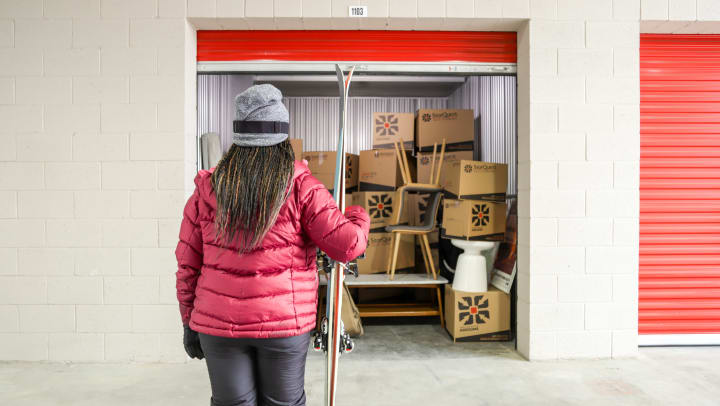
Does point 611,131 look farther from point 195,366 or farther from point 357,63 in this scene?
point 195,366

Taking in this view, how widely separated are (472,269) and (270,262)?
283 centimetres

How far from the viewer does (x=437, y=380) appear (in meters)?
2.97

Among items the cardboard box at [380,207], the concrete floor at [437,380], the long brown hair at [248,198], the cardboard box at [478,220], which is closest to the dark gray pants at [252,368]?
the long brown hair at [248,198]

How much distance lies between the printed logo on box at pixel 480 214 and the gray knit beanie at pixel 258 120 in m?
2.76

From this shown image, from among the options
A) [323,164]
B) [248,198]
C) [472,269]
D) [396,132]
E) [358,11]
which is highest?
[358,11]

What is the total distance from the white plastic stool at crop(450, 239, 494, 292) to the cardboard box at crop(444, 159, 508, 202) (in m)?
0.39

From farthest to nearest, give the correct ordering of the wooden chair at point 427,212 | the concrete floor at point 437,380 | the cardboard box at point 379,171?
the cardboard box at point 379,171
the wooden chair at point 427,212
the concrete floor at point 437,380

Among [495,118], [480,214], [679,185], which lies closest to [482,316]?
[480,214]

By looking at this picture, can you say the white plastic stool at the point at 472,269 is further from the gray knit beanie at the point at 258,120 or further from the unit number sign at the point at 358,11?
the gray knit beanie at the point at 258,120

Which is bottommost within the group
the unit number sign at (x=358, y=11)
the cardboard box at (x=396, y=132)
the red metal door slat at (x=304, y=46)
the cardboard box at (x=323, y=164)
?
the cardboard box at (x=323, y=164)

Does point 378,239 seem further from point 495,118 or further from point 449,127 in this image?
point 495,118

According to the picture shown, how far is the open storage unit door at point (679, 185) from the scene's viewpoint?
11.7 ft

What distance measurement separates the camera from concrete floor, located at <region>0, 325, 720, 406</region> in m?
2.67

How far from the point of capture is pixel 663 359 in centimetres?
332
